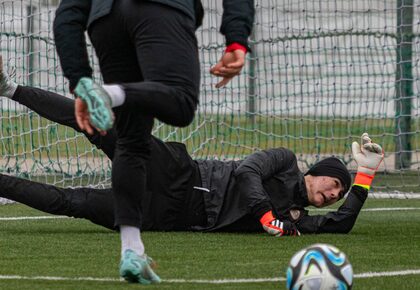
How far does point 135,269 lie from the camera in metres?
4.68

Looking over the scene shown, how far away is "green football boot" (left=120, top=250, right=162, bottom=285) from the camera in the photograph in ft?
15.4

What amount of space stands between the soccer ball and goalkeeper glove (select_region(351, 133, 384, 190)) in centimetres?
267

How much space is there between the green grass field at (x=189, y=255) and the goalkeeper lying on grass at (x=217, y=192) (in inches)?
4.8

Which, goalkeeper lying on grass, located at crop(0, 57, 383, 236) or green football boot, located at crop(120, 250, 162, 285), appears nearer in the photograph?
green football boot, located at crop(120, 250, 162, 285)

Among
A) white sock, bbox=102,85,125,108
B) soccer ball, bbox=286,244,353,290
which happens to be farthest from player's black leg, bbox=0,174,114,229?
white sock, bbox=102,85,125,108

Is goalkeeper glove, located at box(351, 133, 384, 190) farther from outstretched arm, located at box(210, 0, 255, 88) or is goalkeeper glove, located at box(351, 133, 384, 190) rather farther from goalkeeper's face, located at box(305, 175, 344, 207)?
outstretched arm, located at box(210, 0, 255, 88)

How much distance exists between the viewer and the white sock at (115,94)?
14.0 ft

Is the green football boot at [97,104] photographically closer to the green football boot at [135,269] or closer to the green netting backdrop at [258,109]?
the green football boot at [135,269]

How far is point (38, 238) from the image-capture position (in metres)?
6.67

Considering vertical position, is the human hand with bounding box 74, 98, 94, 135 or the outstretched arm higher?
the outstretched arm

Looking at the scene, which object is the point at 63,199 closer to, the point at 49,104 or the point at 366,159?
the point at 49,104

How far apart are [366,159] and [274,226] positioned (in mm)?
800

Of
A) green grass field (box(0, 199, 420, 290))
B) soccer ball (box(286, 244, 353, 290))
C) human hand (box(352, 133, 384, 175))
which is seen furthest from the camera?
human hand (box(352, 133, 384, 175))

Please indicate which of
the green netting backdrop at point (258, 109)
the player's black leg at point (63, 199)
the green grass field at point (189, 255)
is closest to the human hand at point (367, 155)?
the green grass field at point (189, 255)
